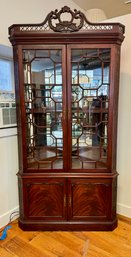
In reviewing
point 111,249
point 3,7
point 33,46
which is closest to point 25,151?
point 33,46

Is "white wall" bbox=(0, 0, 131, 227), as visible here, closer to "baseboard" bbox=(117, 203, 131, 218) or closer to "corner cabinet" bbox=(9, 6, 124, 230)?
"baseboard" bbox=(117, 203, 131, 218)

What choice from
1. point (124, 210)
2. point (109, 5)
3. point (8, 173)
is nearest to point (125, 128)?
point (124, 210)

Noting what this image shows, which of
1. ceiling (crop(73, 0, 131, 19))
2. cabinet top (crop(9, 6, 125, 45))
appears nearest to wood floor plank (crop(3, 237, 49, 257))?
cabinet top (crop(9, 6, 125, 45))

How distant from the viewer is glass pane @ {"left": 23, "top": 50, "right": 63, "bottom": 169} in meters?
1.84

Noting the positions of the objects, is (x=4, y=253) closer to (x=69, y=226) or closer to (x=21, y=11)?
(x=69, y=226)

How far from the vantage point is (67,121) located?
190 cm

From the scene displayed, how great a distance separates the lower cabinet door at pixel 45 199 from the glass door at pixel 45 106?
0.17 metres

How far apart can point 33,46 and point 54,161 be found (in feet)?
3.80

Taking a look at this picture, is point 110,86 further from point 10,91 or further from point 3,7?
point 3,7

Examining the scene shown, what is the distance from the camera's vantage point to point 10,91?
90.0 inches

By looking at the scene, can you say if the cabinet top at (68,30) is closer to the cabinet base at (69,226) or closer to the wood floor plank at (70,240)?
the cabinet base at (69,226)

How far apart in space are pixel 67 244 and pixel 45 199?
1.58 ft

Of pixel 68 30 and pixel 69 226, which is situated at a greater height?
pixel 68 30

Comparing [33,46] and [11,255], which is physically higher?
[33,46]
